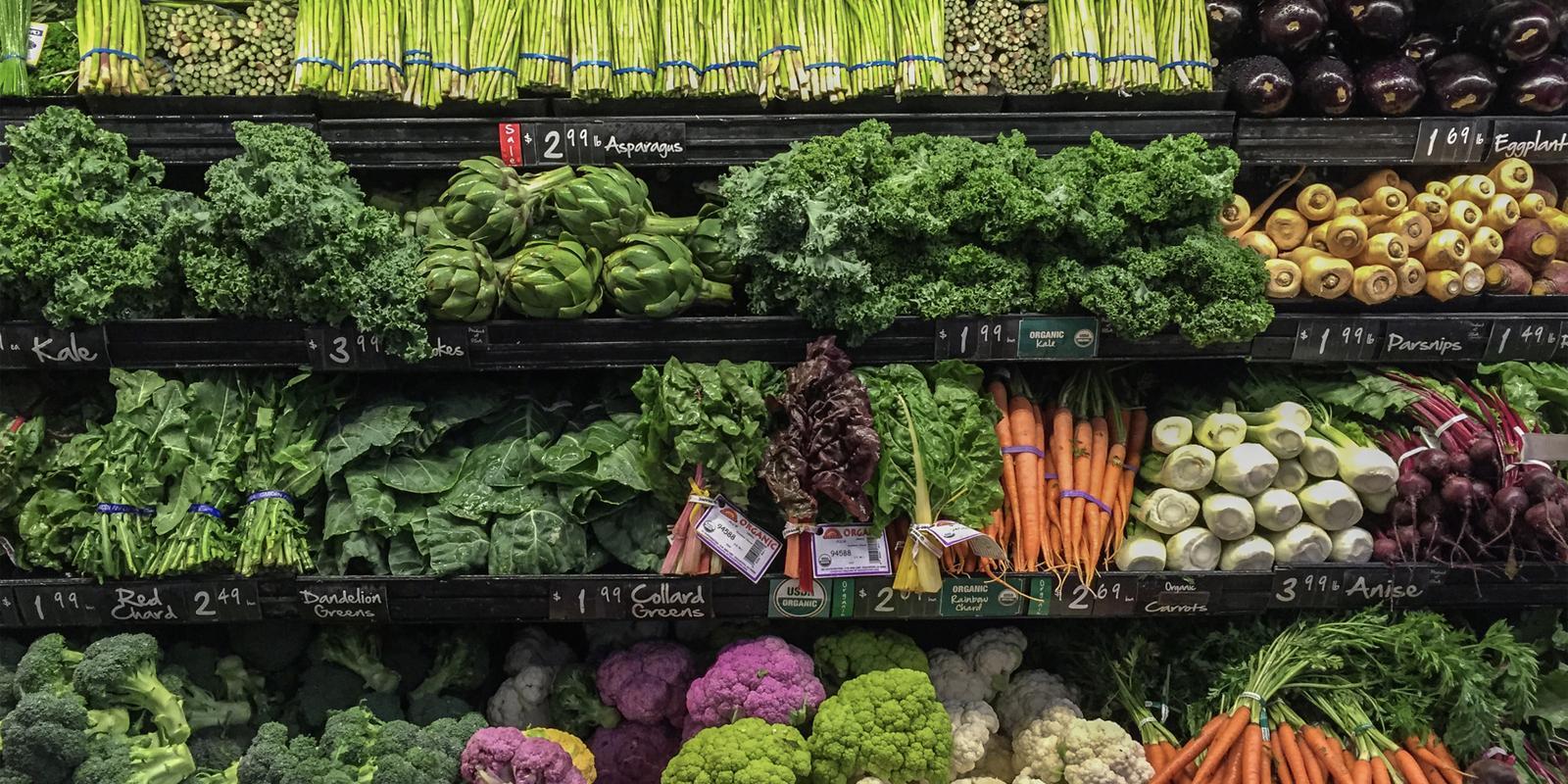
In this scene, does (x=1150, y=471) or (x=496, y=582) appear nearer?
(x=496, y=582)

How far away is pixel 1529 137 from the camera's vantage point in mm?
2758

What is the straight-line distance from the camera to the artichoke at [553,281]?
2512mm

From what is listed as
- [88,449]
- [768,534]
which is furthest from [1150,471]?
[88,449]

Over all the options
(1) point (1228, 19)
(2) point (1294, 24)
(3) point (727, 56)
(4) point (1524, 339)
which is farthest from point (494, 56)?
(4) point (1524, 339)

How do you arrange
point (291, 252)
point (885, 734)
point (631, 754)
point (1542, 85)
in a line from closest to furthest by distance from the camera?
1. point (291, 252)
2. point (885, 734)
3. point (1542, 85)
4. point (631, 754)

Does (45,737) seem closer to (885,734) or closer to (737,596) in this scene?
(737,596)

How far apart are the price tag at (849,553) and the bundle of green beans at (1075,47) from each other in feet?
4.46

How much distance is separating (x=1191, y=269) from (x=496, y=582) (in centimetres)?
198

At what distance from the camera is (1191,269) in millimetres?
2551

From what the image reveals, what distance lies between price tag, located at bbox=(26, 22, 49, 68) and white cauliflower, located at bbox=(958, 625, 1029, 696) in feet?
10.3

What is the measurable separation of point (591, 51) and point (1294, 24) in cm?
194

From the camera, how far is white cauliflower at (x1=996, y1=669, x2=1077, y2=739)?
114 inches

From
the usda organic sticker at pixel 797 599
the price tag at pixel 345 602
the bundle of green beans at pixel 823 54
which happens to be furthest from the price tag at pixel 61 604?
the bundle of green beans at pixel 823 54

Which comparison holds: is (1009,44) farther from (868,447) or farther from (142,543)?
(142,543)
